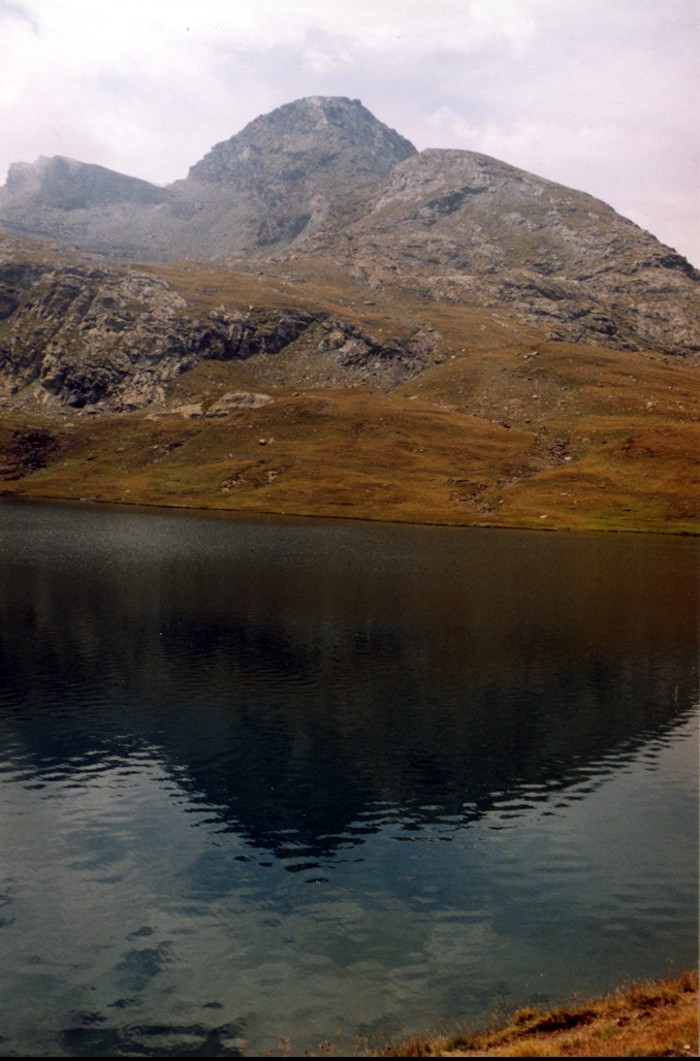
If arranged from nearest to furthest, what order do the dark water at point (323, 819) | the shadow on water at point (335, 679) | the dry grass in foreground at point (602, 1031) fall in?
1. the dry grass in foreground at point (602, 1031)
2. the dark water at point (323, 819)
3. the shadow on water at point (335, 679)

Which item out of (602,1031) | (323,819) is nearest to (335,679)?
(323,819)

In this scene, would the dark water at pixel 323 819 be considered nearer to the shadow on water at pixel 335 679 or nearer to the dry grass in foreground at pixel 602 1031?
the shadow on water at pixel 335 679

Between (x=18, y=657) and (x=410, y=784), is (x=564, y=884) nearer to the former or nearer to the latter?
(x=410, y=784)

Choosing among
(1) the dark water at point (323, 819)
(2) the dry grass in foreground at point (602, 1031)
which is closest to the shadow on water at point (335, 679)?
(1) the dark water at point (323, 819)


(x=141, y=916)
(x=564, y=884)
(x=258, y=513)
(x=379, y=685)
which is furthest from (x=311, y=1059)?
(x=258, y=513)

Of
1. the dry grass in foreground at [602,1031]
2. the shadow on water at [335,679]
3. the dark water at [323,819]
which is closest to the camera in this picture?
the dry grass in foreground at [602,1031]

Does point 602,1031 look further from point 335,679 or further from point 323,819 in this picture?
point 335,679

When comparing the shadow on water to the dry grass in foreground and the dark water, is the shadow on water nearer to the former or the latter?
the dark water
